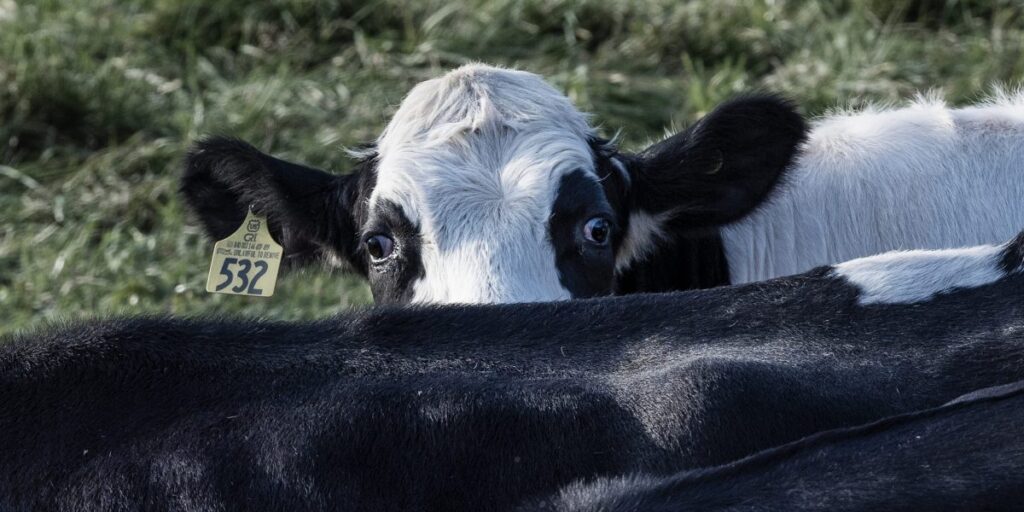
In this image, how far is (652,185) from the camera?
162 inches

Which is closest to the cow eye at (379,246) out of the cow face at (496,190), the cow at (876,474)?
the cow face at (496,190)

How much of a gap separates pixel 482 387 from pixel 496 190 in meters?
1.33

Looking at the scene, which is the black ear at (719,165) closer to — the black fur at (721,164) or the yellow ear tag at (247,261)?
the black fur at (721,164)

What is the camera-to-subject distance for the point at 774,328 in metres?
2.53

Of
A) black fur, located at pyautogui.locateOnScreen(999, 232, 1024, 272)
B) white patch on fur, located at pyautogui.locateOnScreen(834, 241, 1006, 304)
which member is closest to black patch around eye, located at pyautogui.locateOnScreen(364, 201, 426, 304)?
white patch on fur, located at pyautogui.locateOnScreen(834, 241, 1006, 304)

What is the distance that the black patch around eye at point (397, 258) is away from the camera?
3.67 meters

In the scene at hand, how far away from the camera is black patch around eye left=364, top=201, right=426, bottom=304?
12.0 ft

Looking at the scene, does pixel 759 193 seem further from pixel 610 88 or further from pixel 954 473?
pixel 610 88

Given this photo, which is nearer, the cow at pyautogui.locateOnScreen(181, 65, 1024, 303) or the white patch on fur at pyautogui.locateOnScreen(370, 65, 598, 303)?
the white patch on fur at pyautogui.locateOnScreen(370, 65, 598, 303)

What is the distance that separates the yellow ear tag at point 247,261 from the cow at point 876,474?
2135 millimetres

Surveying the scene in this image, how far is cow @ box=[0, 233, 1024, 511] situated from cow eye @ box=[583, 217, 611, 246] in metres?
1.05

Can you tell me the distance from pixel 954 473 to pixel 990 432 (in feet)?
0.29

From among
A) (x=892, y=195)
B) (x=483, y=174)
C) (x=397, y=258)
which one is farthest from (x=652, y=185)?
(x=397, y=258)

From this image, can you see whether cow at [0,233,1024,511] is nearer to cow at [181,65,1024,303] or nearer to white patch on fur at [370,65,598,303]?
white patch on fur at [370,65,598,303]
